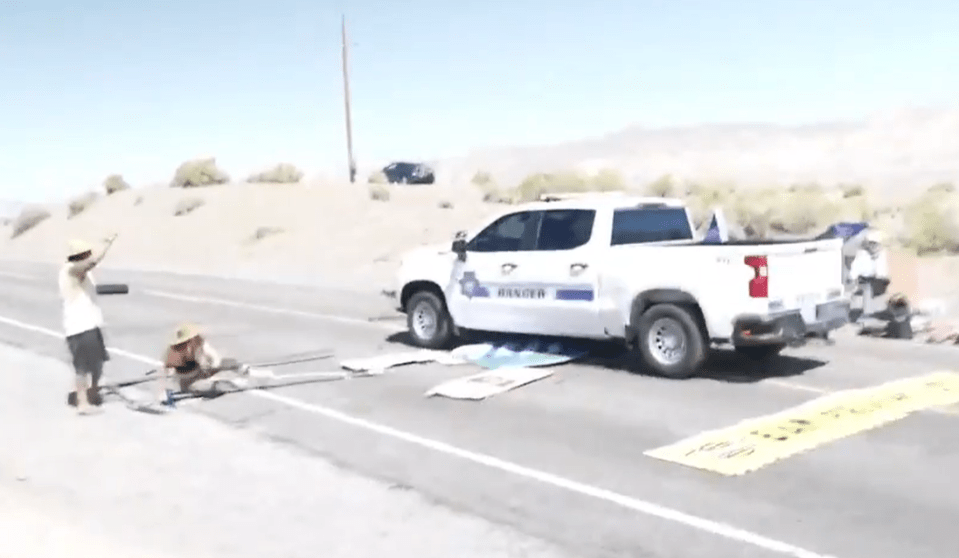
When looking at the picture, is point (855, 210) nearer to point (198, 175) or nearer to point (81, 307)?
point (81, 307)

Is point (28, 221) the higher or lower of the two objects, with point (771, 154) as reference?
lower

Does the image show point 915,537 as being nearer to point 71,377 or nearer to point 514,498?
point 514,498

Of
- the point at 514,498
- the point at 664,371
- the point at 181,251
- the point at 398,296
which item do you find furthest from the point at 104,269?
the point at 514,498

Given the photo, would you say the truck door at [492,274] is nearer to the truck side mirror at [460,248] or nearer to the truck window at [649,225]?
the truck side mirror at [460,248]

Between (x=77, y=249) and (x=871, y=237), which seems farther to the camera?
(x=871, y=237)

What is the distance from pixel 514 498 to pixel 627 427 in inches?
87.0

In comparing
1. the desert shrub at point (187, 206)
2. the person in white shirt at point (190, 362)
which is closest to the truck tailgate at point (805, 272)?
the person in white shirt at point (190, 362)

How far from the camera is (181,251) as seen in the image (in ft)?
140

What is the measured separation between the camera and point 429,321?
13.7 metres

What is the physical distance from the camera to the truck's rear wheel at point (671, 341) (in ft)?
35.4

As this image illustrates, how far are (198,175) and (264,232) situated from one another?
21656mm

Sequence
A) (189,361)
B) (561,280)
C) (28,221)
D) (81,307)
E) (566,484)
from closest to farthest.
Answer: (566,484)
(81,307)
(189,361)
(561,280)
(28,221)

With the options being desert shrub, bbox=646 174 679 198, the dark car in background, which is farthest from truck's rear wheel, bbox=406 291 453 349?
the dark car in background

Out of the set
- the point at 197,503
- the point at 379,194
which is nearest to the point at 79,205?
the point at 379,194
